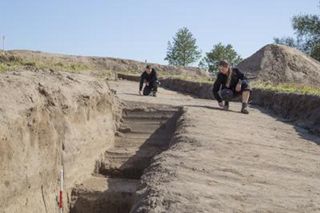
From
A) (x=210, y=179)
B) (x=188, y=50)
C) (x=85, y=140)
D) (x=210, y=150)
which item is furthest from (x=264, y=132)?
(x=188, y=50)

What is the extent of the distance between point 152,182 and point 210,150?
1.95m

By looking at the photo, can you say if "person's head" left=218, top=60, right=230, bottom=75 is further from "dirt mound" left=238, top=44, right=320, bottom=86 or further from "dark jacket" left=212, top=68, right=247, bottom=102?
"dirt mound" left=238, top=44, right=320, bottom=86

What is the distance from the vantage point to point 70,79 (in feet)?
35.1

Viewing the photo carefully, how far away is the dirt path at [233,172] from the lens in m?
5.21

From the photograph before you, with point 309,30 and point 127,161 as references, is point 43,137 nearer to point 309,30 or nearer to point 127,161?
point 127,161

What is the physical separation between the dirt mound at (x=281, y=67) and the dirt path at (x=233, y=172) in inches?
736

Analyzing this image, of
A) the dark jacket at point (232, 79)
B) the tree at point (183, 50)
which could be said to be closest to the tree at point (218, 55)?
the tree at point (183, 50)

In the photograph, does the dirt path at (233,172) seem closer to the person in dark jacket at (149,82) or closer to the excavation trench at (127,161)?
the excavation trench at (127,161)

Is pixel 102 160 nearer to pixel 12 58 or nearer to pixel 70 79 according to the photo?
pixel 70 79

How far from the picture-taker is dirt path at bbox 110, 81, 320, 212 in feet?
17.1

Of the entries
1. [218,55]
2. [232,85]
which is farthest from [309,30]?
[232,85]

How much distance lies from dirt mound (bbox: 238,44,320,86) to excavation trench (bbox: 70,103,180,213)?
53.1 feet

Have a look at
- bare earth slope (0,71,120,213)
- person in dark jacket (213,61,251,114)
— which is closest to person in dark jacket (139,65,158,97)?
person in dark jacket (213,61,251,114)

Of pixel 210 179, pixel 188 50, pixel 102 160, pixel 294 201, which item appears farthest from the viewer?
pixel 188 50
